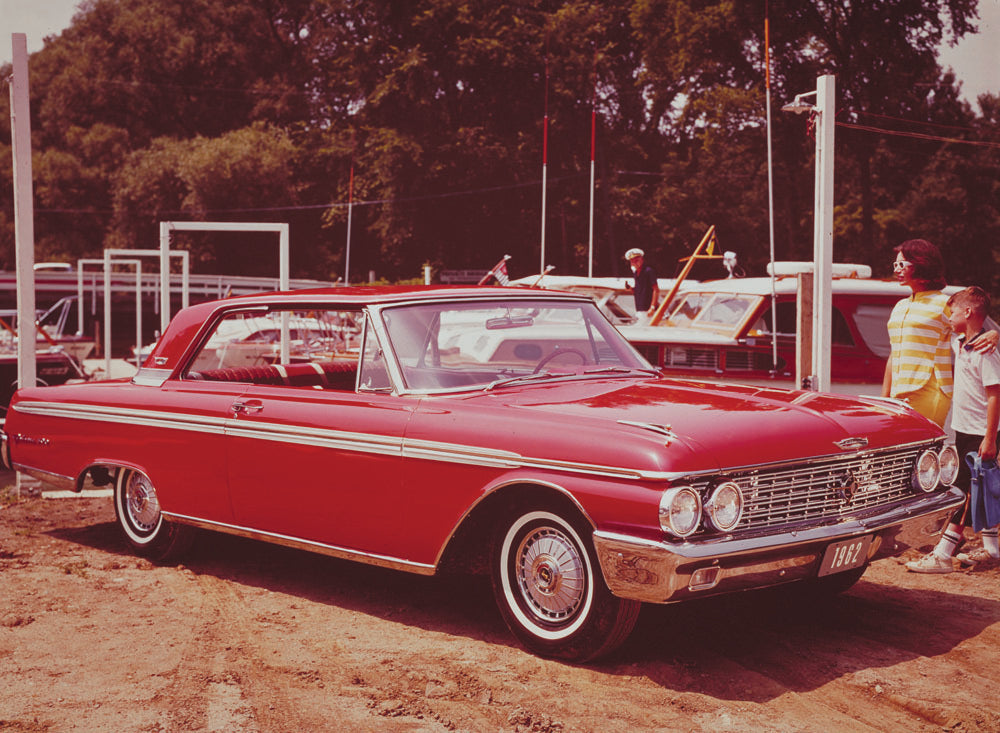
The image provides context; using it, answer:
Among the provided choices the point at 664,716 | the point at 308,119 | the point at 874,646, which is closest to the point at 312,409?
the point at 664,716

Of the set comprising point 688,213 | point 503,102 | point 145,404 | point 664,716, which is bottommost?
point 664,716

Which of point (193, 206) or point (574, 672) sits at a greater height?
point (193, 206)

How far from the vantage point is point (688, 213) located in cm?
4659

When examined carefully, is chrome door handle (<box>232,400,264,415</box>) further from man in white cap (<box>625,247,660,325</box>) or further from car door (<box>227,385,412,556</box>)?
man in white cap (<box>625,247,660,325</box>)

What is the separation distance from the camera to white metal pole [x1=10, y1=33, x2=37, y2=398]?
9.62m

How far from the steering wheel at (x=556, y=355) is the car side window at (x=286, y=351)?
37.7 inches

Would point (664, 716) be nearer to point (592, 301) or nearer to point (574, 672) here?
point (574, 672)

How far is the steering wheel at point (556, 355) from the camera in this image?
611cm

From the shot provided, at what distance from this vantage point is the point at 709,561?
4648 millimetres

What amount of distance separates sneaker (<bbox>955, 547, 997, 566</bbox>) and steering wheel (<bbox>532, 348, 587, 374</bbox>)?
8.75 ft

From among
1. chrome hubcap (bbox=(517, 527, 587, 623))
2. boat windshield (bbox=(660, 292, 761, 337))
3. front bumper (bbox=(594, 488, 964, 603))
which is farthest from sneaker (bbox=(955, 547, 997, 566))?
boat windshield (bbox=(660, 292, 761, 337))

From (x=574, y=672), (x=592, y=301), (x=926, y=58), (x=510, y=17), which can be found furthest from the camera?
(x=510, y=17)

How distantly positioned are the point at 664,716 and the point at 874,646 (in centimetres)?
144

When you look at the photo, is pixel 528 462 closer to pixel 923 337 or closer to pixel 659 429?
pixel 659 429
